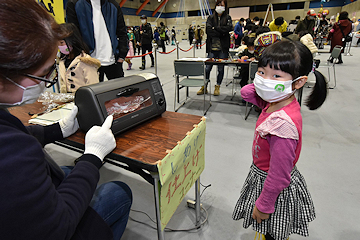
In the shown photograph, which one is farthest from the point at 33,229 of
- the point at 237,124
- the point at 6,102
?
the point at 237,124

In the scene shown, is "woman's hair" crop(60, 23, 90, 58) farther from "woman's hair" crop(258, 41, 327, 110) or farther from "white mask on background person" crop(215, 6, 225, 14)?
"white mask on background person" crop(215, 6, 225, 14)

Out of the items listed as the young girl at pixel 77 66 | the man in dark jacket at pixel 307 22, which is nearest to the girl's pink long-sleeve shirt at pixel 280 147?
the young girl at pixel 77 66

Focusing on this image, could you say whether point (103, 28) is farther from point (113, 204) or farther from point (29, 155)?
point (29, 155)

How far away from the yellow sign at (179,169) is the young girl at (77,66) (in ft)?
4.41

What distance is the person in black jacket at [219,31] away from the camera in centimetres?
384

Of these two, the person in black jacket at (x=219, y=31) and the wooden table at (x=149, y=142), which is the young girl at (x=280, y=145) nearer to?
the wooden table at (x=149, y=142)

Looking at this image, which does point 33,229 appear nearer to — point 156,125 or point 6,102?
point 6,102

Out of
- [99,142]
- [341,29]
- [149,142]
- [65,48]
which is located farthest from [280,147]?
[341,29]

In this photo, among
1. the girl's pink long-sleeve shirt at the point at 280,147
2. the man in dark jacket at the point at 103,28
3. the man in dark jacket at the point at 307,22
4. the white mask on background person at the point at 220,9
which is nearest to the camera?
the girl's pink long-sleeve shirt at the point at 280,147

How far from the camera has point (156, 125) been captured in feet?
3.84

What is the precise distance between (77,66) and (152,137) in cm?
134

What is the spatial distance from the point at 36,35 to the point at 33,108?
3.86ft

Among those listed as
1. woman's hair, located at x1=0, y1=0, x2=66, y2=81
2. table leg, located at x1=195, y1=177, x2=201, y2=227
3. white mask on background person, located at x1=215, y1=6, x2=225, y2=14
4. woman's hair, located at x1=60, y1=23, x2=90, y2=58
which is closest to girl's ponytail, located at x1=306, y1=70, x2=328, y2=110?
table leg, located at x1=195, y1=177, x2=201, y2=227

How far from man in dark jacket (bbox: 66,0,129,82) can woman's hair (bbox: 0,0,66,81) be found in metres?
1.71
